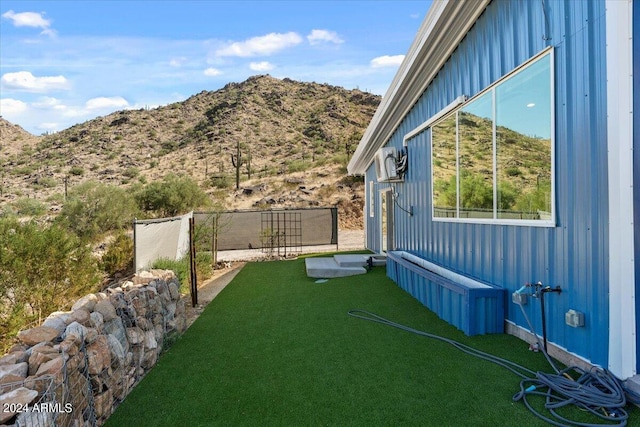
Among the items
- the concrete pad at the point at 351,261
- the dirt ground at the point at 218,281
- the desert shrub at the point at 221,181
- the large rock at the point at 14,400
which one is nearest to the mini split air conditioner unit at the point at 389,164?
the concrete pad at the point at 351,261

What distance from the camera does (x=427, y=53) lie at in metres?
5.74

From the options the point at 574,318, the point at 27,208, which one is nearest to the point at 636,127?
the point at 574,318

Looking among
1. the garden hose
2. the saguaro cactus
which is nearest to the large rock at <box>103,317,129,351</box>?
the garden hose

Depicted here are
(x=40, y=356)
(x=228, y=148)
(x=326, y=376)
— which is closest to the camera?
(x=40, y=356)

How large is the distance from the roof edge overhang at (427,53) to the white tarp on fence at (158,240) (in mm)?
5078

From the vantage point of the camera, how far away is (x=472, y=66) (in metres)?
4.73

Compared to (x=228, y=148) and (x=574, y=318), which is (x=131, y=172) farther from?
(x=574, y=318)

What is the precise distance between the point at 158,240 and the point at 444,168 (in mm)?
5242

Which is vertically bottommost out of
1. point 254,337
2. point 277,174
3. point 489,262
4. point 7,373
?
point 254,337

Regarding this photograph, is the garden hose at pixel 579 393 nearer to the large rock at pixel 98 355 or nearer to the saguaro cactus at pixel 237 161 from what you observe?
the large rock at pixel 98 355

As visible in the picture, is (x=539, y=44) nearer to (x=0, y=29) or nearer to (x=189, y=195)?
(x=0, y=29)

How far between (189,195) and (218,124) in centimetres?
2111

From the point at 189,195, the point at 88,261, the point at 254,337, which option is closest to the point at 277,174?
the point at 189,195

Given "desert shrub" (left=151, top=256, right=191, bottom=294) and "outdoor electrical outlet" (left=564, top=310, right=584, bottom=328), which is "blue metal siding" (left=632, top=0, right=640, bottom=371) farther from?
"desert shrub" (left=151, top=256, right=191, bottom=294)
